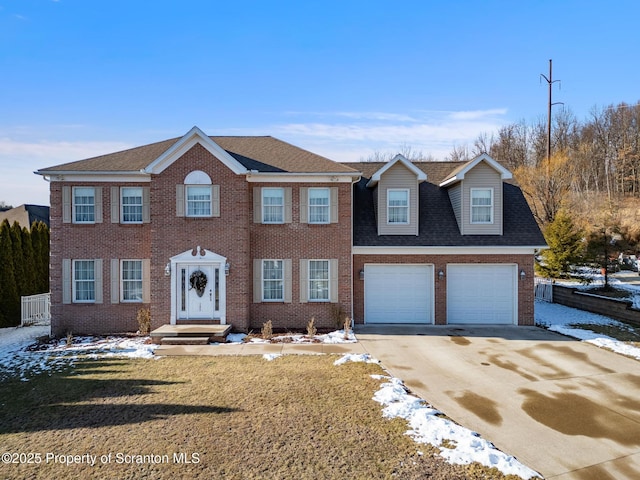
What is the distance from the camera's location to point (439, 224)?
15008 millimetres

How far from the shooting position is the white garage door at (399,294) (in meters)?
14.6

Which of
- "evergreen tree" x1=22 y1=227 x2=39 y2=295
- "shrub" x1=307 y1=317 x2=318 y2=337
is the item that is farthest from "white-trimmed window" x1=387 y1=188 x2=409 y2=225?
"evergreen tree" x1=22 y1=227 x2=39 y2=295

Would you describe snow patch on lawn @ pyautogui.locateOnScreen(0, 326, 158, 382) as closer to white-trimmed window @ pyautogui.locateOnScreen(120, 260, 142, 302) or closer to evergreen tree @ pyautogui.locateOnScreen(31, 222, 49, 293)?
white-trimmed window @ pyautogui.locateOnScreen(120, 260, 142, 302)

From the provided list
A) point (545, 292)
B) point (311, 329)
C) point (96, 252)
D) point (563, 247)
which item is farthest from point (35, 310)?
point (563, 247)

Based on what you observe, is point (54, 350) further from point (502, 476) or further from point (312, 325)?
point (502, 476)

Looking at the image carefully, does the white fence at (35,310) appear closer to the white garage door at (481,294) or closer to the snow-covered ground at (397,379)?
the snow-covered ground at (397,379)

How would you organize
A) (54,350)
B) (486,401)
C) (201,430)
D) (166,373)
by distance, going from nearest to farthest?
(201,430)
(486,401)
(166,373)
(54,350)

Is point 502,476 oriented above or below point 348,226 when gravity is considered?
below

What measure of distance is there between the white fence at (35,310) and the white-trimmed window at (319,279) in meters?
11.0

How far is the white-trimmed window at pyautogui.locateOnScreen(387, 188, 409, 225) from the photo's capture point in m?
14.7

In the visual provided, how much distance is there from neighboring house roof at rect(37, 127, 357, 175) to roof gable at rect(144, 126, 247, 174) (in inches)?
7.8

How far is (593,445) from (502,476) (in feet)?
6.75

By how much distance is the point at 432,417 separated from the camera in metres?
6.71

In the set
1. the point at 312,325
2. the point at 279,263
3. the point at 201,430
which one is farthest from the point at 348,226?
the point at 201,430
